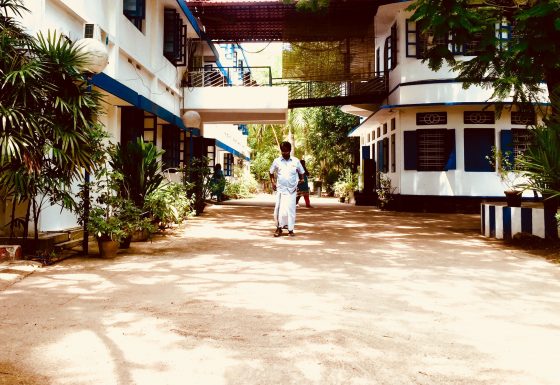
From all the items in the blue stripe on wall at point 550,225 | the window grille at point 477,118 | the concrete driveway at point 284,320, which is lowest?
the concrete driveway at point 284,320

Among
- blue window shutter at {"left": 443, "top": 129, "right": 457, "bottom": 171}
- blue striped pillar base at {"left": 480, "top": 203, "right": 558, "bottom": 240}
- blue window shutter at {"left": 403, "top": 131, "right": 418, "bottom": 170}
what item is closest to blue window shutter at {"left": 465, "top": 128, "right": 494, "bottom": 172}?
blue window shutter at {"left": 443, "top": 129, "right": 457, "bottom": 171}

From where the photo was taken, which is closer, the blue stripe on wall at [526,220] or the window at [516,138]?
the blue stripe on wall at [526,220]

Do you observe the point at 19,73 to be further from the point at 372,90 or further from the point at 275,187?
the point at 372,90

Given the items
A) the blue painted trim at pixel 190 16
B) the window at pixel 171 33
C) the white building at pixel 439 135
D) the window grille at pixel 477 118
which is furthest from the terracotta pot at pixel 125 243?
the window grille at pixel 477 118

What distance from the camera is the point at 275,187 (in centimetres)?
897

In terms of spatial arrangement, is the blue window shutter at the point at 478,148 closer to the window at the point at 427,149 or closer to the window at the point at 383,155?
the window at the point at 427,149

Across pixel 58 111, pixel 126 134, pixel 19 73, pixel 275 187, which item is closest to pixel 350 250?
pixel 275 187

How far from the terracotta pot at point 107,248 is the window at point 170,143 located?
746cm

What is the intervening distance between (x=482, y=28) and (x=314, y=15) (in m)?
8.62

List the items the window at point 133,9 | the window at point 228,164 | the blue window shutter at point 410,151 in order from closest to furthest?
the window at point 133,9 → the blue window shutter at point 410,151 → the window at point 228,164

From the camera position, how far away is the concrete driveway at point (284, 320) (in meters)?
2.61

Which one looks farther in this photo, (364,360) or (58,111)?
(58,111)

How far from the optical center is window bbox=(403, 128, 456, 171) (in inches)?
599

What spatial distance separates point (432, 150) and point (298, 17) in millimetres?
5876
